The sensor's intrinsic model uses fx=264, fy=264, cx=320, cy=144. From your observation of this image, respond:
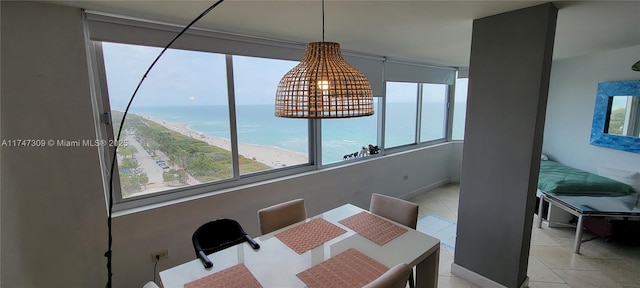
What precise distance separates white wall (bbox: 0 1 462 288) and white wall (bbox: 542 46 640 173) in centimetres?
504

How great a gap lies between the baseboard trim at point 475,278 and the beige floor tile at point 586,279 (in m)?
0.50

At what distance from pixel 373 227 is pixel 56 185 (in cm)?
214

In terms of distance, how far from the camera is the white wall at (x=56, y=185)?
5.17 ft

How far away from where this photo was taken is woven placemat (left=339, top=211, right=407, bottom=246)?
1.74m

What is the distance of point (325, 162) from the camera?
130 inches

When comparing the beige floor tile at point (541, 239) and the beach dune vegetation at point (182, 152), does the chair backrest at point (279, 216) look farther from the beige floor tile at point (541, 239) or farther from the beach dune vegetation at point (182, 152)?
the beige floor tile at point (541, 239)

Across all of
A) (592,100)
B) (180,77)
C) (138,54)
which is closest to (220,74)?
(180,77)

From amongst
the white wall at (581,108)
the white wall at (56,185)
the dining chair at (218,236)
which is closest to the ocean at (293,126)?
the white wall at (56,185)

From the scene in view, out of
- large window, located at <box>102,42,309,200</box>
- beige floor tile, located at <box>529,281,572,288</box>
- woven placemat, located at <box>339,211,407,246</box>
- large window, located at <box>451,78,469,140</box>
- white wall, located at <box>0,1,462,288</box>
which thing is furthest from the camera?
large window, located at <box>451,78,469,140</box>

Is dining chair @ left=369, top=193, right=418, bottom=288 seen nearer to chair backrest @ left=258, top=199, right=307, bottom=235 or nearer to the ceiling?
chair backrest @ left=258, top=199, right=307, bottom=235

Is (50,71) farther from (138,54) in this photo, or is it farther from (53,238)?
(53,238)

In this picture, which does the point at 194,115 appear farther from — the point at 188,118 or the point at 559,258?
the point at 559,258

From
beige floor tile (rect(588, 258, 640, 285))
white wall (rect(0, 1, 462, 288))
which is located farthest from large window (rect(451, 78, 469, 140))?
white wall (rect(0, 1, 462, 288))

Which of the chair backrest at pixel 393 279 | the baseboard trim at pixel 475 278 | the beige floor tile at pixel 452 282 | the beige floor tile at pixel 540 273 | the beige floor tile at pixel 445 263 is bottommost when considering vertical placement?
the beige floor tile at pixel 452 282
